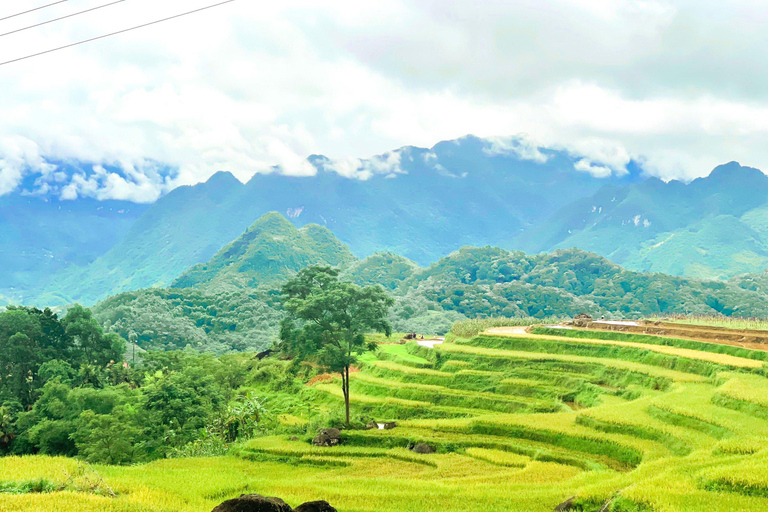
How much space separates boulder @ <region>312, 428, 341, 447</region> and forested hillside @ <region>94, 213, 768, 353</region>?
55711 mm

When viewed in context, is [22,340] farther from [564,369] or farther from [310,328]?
[564,369]

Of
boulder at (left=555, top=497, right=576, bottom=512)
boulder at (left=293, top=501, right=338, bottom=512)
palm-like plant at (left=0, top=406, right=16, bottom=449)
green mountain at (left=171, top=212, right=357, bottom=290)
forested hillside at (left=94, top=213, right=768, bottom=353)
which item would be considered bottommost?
→ palm-like plant at (left=0, top=406, right=16, bottom=449)

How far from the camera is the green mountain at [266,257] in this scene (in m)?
145

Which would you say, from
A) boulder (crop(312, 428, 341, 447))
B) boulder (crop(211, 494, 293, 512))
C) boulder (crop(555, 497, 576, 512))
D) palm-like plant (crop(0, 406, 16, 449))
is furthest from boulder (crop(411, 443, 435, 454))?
palm-like plant (crop(0, 406, 16, 449))

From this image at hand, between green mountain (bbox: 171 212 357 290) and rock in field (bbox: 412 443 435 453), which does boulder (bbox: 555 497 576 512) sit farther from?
green mountain (bbox: 171 212 357 290)

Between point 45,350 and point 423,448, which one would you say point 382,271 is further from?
point 423,448

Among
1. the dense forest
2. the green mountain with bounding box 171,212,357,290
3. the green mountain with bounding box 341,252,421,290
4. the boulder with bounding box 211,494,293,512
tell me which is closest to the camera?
the boulder with bounding box 211,494,293,512

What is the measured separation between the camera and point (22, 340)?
1543 inches

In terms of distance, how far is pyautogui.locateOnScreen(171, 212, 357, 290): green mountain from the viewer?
145 metres

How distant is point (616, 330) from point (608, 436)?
83.4 ft

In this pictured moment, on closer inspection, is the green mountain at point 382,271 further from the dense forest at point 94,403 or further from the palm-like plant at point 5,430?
the palm-like plant at point 5,430

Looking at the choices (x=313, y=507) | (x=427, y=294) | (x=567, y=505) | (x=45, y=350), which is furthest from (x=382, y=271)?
(x=313, y=507)

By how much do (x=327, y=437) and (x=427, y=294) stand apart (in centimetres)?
9696

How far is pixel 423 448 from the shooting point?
82.0ft
